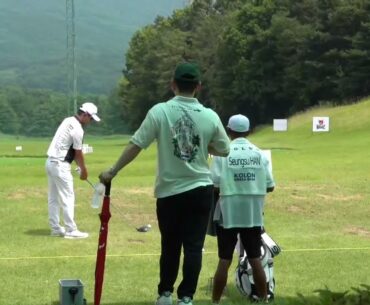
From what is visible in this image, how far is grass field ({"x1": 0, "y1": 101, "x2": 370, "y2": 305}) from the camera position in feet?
30.5

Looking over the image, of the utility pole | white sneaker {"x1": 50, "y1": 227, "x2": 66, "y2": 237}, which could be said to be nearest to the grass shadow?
white sneaker {"x1": 50, "y1": 227, "x2": 66, "y2": 237}

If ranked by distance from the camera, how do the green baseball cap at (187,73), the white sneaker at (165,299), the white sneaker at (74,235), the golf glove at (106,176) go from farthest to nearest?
the white sneaker at (74,235) → the white sneaker at (165,299) → the green baseball cap at (187,73) → the golf glove at (106,176)

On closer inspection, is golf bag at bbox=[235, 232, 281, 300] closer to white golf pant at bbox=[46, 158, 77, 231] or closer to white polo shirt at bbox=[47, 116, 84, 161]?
white polo shirt at bbox=[47, 116, 84, 161]

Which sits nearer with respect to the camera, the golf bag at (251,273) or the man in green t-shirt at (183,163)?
the man in green t-shirt at (183,163)

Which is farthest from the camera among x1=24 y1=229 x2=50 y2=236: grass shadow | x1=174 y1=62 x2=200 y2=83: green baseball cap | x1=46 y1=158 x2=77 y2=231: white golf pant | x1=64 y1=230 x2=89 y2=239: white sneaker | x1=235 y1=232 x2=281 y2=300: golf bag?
x1=24 y1=229 x2=50 y2=236: grass shadow

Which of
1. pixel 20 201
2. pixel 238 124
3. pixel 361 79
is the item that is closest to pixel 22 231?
pixel 20 201

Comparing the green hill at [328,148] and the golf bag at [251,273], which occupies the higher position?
the green hill at [328,148]

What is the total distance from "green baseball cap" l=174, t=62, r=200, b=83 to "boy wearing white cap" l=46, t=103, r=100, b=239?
5.68 m

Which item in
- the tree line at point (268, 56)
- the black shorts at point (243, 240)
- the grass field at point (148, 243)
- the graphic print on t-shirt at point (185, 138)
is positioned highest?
the tree line at point (268, 56)

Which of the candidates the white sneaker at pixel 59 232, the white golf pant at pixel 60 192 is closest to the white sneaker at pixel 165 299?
the white golf pant at pixel 60 192

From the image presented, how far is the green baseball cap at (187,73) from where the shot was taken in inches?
276

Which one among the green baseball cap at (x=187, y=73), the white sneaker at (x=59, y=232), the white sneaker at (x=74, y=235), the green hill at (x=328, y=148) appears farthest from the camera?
the green hill at (x=328, y=148)

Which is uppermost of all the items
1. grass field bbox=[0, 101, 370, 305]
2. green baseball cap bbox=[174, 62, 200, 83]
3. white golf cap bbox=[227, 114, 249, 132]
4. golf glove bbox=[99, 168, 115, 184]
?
green baseball cap bbox=[174, 62, 200, 83]

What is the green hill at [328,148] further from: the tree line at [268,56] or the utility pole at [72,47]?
the utility pole at [72,47]
